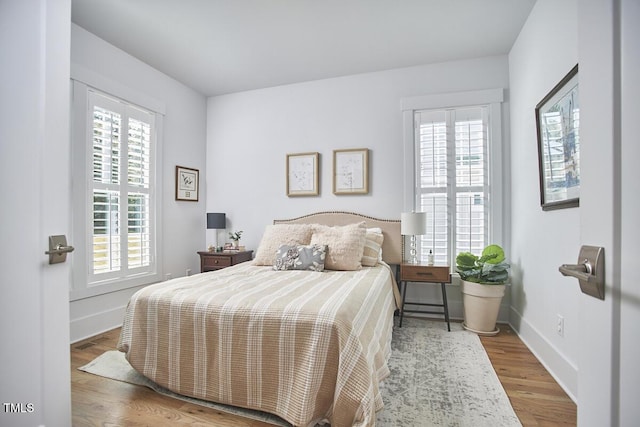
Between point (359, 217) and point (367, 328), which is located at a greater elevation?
point (359, 217)

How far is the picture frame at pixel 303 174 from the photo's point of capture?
3941mm

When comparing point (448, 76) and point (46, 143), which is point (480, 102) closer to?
point (448, 76)

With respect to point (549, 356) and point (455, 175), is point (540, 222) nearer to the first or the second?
point (549, 356)

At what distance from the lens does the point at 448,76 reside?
3.50 m

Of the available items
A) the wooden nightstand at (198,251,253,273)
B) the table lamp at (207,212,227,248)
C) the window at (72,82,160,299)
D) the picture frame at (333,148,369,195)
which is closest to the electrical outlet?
the picture frame at (333,148,369,195)

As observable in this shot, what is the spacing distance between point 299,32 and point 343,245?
211 centimetres

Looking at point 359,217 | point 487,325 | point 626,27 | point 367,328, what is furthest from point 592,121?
point 359,217

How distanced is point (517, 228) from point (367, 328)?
2.22 meters

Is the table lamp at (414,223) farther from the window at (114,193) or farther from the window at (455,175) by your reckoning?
the window at (114,193)

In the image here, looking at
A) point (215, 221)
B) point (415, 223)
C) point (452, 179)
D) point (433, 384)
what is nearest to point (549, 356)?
point (433, 384)

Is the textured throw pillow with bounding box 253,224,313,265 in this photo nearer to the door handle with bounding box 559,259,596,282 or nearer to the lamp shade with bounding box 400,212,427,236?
the lamp shade with bounding box 400,212,427,236

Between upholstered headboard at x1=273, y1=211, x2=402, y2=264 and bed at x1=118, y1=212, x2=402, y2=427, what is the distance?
1.14m

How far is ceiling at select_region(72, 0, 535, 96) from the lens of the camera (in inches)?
101

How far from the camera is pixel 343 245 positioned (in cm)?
301
